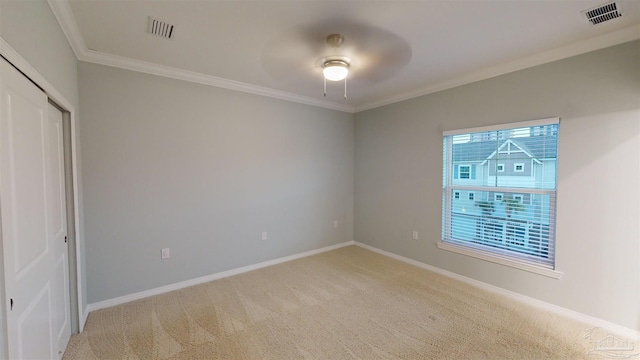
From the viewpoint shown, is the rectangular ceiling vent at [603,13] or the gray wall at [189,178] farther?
the gray wall at [189,178]

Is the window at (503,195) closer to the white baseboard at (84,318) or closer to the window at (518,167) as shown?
the window at (518,167)

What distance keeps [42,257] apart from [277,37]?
2.32 m

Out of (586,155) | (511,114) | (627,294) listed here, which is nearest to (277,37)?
(511,114)

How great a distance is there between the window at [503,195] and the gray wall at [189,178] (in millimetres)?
2018

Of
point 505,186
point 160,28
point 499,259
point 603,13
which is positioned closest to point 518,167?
point 505,186

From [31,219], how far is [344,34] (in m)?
2.48

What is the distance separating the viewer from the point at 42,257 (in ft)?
5.44

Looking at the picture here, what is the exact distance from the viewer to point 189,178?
323 centimetres

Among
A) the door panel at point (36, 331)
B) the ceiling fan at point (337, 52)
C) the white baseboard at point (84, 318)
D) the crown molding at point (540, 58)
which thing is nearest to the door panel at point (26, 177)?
the door panel at point (36, 331)

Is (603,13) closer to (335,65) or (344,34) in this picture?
(344,34)

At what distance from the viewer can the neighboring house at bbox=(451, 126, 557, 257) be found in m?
2.79

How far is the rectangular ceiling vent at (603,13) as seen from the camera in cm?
192

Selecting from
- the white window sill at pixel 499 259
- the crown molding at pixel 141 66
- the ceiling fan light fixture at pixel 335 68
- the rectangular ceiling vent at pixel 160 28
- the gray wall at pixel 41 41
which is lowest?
the white window sill at pixel 499 259

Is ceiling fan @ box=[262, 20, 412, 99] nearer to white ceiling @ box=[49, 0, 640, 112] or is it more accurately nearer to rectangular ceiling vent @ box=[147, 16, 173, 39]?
white ceiling @ box=[49, 0, 640, 112]
